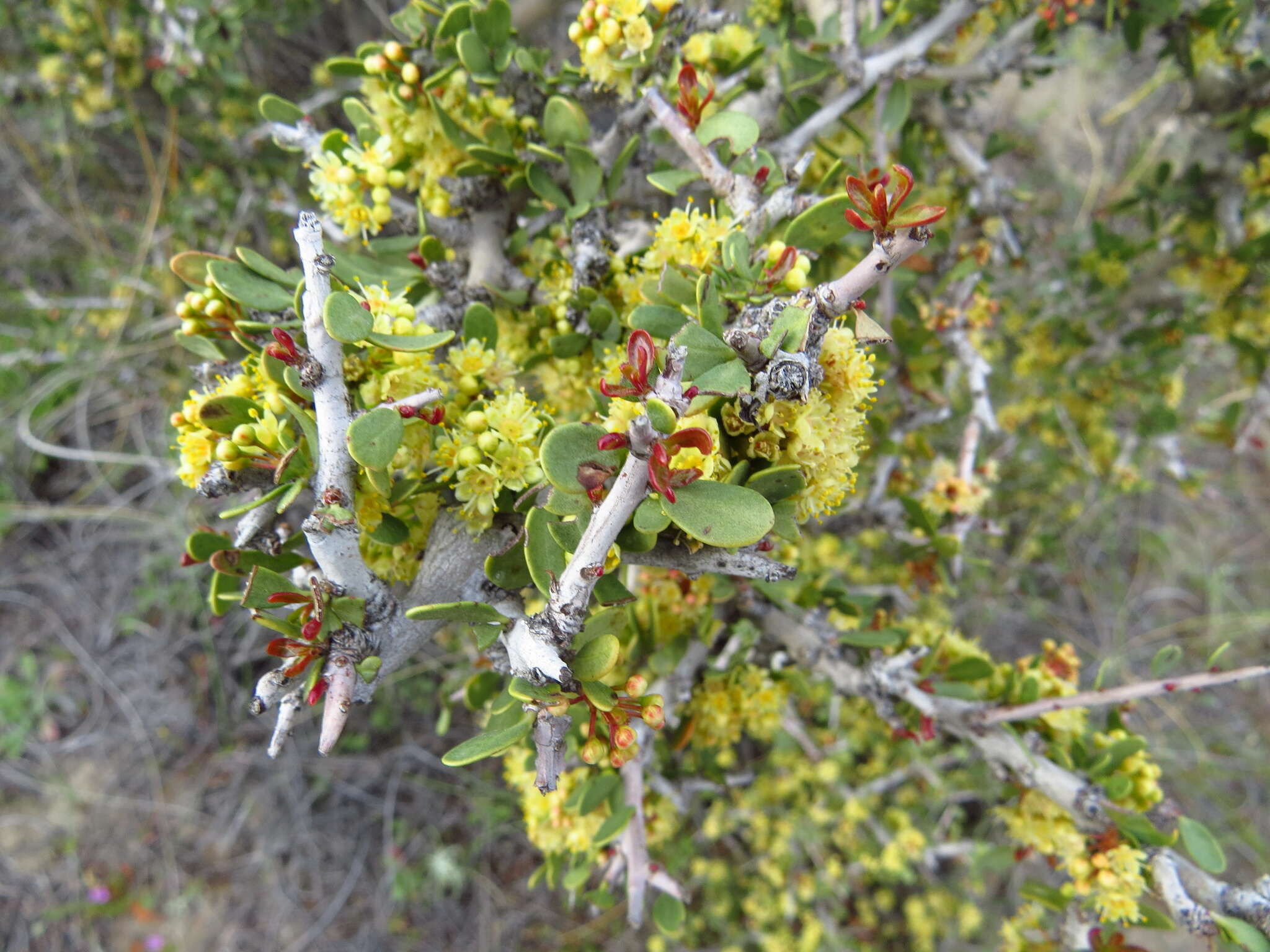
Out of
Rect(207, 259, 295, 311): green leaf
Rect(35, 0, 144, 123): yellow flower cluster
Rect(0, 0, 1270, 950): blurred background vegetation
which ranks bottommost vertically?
Rect(0, 0, 1270, 950): blurred background vegetation

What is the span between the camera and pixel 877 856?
3.08 m

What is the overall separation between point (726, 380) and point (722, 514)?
0.57 ft

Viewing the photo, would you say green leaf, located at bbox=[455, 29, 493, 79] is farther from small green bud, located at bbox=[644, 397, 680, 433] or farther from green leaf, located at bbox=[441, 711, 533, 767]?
green leaf, located at bbox=[441, 711, 533, 767]

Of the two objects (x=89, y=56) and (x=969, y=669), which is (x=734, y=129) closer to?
(x=969, y=669)

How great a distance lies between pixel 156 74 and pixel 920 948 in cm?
535

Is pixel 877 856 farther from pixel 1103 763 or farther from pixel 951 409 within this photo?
pixel 951 409

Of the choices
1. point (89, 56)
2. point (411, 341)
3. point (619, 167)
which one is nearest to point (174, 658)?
point (89, 56)

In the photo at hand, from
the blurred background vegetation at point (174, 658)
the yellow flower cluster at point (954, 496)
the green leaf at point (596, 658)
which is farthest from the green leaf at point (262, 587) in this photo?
the blurred background vegetation at point (174, 658)

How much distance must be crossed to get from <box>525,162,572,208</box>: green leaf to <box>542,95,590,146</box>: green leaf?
7cm

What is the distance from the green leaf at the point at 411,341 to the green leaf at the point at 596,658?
19.2 inches

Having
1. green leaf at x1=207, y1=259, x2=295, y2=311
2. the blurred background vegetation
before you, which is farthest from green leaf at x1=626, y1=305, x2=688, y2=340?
the blurred background vegetation

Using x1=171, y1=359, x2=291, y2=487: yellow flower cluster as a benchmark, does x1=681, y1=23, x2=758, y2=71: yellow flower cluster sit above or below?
above

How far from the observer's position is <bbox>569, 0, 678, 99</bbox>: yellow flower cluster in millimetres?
1295

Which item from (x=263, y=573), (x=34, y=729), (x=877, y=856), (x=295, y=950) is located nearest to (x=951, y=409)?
(x=263, y=573)
